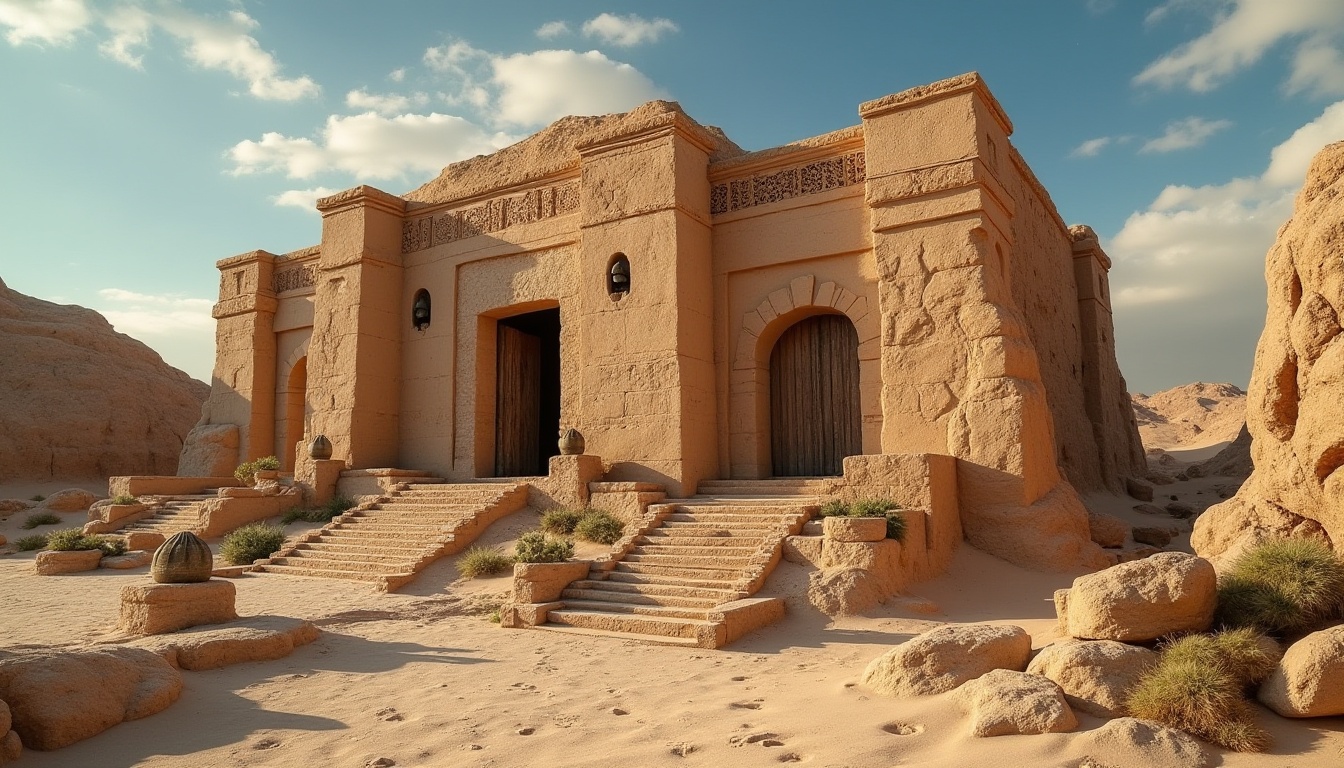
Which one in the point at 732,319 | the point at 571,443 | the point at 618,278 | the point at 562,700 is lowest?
the point at 562,700

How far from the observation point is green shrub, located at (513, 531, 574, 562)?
372 inches

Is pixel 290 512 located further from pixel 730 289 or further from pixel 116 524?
pixel 730 289

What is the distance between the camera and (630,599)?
28.0 feet

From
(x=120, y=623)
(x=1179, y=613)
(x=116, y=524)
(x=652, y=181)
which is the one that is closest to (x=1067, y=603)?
(x=1179, y=613)

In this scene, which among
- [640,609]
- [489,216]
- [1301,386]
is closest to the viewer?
[1301,386]

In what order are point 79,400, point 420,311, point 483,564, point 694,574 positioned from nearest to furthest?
point 694,574 < point 483,564 < point 420,311 < point 79,400

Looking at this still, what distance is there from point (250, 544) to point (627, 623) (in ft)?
22.5

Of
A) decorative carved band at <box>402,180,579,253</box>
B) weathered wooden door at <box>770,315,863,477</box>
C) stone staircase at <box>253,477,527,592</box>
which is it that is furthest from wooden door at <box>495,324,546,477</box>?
weathered wooden door at <box>770,315,863,477</box>

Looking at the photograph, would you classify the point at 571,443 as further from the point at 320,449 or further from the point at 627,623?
the point at 320,449

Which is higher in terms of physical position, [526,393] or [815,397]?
[526,393]

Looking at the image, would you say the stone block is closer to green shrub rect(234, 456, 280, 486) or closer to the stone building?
the stone building

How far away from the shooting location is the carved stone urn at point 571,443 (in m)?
12.1

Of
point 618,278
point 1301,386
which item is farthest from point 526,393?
point 1301,386

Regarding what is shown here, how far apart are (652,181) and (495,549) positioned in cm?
548
